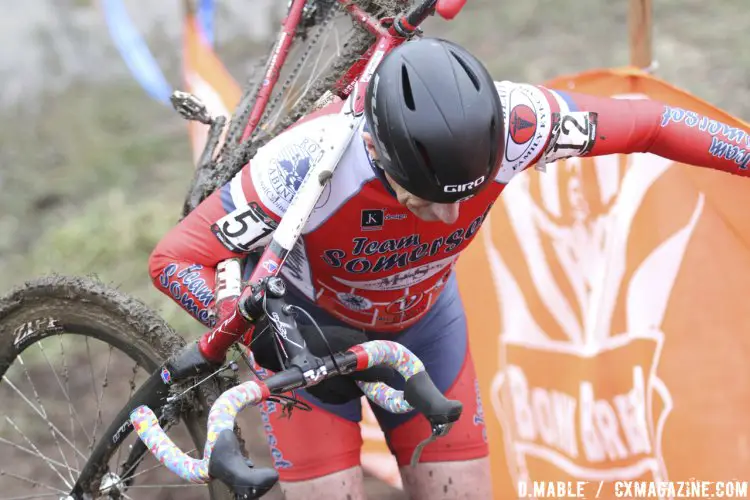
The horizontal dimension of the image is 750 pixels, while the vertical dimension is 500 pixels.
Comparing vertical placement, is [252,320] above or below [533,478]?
above

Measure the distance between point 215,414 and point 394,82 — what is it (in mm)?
906

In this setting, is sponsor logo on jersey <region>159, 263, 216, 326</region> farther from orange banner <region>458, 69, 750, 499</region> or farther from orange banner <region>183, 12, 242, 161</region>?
orange banner <region>183, 12, 242, 161</region>

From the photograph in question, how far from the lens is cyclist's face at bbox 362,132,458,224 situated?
7.57ft

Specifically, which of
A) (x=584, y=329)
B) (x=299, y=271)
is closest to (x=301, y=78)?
(x=299, y=271)

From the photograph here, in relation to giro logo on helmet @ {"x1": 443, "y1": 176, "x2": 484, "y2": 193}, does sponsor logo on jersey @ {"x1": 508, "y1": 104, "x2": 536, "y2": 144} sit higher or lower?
higher

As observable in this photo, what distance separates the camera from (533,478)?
3.83m

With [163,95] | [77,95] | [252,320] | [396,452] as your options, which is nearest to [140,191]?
[163,95]

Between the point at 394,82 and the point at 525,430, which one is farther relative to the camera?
the point at 525,430

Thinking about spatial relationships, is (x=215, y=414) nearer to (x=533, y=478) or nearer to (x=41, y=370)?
(x=533, y=478)

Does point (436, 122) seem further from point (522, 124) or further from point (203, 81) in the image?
point (203, 81)

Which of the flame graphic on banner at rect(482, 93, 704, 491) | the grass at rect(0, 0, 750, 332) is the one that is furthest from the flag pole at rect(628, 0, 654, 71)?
the grass at rect(0, 0, 750, 332)

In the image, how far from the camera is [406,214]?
2.55m

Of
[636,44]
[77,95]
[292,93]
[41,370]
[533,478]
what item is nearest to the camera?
[292,93]

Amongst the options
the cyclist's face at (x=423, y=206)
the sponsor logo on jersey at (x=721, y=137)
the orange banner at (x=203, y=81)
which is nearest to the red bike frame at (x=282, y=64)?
the cyclist's face at (x=423, y=206)
